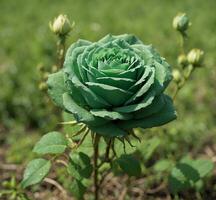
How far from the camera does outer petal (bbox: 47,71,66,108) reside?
127 cm

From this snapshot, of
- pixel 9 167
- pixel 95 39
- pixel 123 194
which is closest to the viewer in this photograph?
pixel 123 194

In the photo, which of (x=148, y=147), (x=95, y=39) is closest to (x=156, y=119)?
(x=148, y=147)

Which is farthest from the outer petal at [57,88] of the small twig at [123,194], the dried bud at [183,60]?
the small twig at [123,194]

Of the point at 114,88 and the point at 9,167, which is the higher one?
the point at 114,88

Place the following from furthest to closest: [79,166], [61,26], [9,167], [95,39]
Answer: [95,39] < [9,167] < [61,26] < [79,166]

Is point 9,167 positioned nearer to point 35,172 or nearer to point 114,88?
point 35,172

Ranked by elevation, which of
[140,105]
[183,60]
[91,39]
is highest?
[91,39]

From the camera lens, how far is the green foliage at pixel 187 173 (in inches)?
64.2

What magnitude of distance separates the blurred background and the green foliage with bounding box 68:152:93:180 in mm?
671

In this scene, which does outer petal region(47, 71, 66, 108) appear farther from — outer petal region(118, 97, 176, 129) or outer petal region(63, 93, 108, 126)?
outer petal region(118, 97, 176, 129)

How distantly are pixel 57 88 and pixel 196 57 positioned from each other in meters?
0.56

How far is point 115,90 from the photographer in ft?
3.78

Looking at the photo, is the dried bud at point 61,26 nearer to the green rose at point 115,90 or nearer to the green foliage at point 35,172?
the green rose at point 115,90

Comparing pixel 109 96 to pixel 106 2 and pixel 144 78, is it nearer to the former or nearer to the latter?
pixel 144 78
